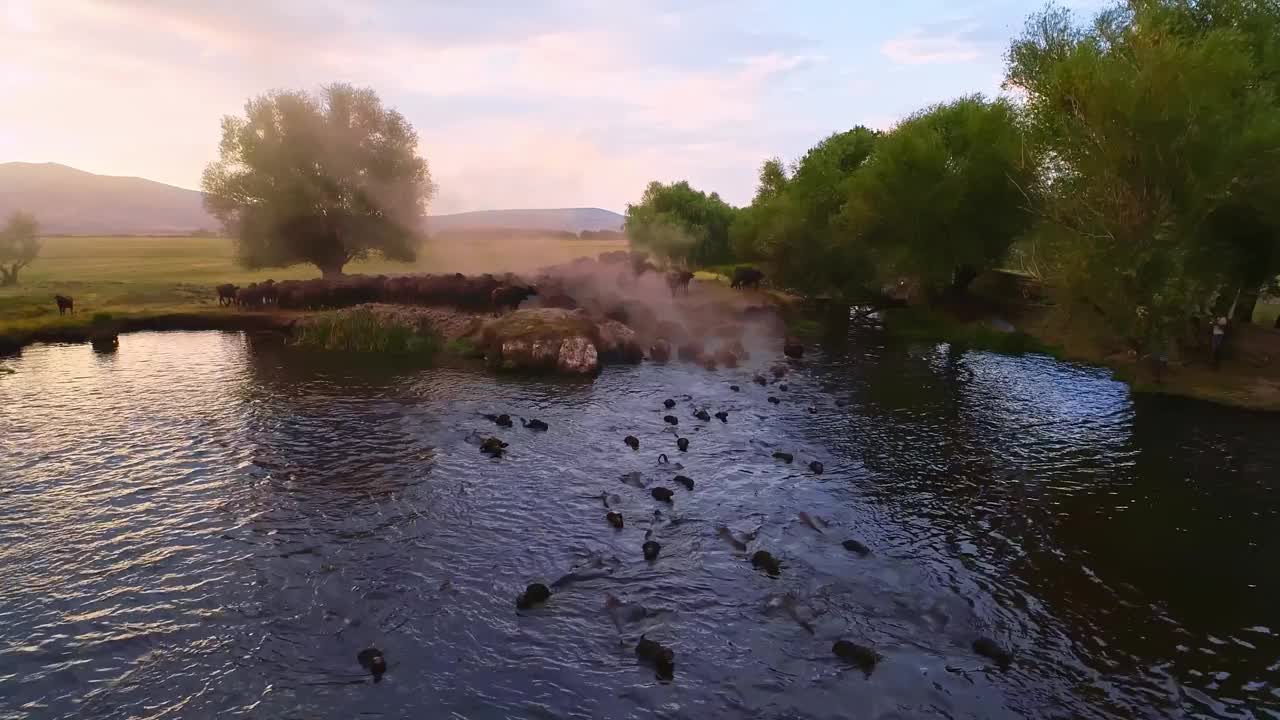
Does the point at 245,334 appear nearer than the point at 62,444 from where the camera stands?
No

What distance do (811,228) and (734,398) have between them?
42567mm

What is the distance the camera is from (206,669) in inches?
544

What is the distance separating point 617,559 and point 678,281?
215 feet

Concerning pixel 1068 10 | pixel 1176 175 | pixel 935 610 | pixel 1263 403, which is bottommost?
pixel 935 610

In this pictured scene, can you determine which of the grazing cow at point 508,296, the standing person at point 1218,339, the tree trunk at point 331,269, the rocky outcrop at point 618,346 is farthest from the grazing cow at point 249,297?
the standing person at point 1218,339

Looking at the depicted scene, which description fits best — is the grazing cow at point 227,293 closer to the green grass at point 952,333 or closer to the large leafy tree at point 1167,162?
the green grass at point 952,333

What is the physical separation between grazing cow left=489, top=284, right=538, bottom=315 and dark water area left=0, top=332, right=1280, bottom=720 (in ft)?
90.6

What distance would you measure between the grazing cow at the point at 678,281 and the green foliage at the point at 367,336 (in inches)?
1454

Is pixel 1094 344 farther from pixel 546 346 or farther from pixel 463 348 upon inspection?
pixel 463 348

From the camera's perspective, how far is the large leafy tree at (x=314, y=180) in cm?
6625

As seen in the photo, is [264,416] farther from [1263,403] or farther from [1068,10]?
[1068,10]

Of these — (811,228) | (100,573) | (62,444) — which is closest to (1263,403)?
(811,228)

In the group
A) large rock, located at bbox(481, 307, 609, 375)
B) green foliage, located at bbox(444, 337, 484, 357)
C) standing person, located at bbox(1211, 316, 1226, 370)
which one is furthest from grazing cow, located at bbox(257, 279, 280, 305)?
standing person, located at bbox(1211, 316, 1226, 370)

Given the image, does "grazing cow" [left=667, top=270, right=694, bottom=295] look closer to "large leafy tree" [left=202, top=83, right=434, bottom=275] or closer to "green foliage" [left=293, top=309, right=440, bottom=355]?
"large leafy tree" [left=202, top=83, right=434, bottom=275]
